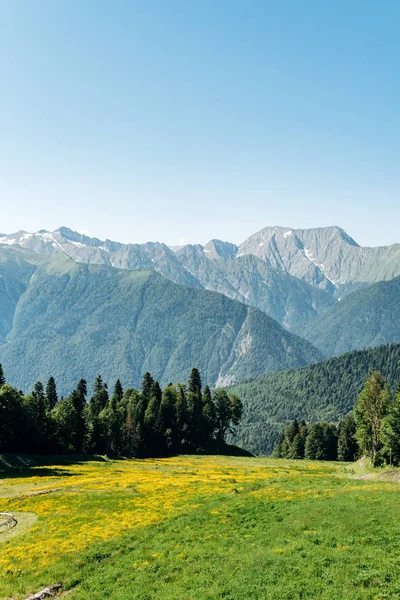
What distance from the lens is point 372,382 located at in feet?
279

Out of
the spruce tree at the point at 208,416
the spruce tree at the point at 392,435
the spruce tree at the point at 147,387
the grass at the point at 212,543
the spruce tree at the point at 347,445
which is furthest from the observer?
the spruce tree at the point at 347,445

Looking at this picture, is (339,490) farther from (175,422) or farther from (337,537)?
(175,422)

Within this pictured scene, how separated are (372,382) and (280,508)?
51.2 meters

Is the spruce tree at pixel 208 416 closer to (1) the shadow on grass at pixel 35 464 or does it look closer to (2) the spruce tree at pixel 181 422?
(2) the spruce tree at pixel 181 422

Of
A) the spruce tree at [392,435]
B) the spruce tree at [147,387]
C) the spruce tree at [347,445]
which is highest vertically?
the spruce tree at [147,387]

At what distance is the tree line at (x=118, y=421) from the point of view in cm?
10350

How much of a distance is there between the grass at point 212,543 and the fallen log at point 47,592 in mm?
553

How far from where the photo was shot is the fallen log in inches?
1071

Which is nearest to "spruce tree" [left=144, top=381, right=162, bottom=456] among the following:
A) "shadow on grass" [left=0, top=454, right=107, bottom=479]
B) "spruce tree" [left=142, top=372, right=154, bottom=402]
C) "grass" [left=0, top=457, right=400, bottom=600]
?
"spruce tree" [left=142, top=372, right=154, bottom=402]

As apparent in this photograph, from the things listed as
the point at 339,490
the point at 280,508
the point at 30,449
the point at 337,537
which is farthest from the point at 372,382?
the point at 30,449

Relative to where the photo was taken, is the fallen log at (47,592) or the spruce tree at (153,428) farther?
the spruce tree at (153,428)

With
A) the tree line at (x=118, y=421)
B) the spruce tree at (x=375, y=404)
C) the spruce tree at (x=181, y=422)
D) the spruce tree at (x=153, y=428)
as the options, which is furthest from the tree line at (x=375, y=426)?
the spruce tree at (x=153, y=428)

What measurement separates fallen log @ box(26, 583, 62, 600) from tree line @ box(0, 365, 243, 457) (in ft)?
239

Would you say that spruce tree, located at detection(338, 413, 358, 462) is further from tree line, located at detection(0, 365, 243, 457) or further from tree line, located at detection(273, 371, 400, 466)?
tree line, located at detection(0, 365, 243, 457)
